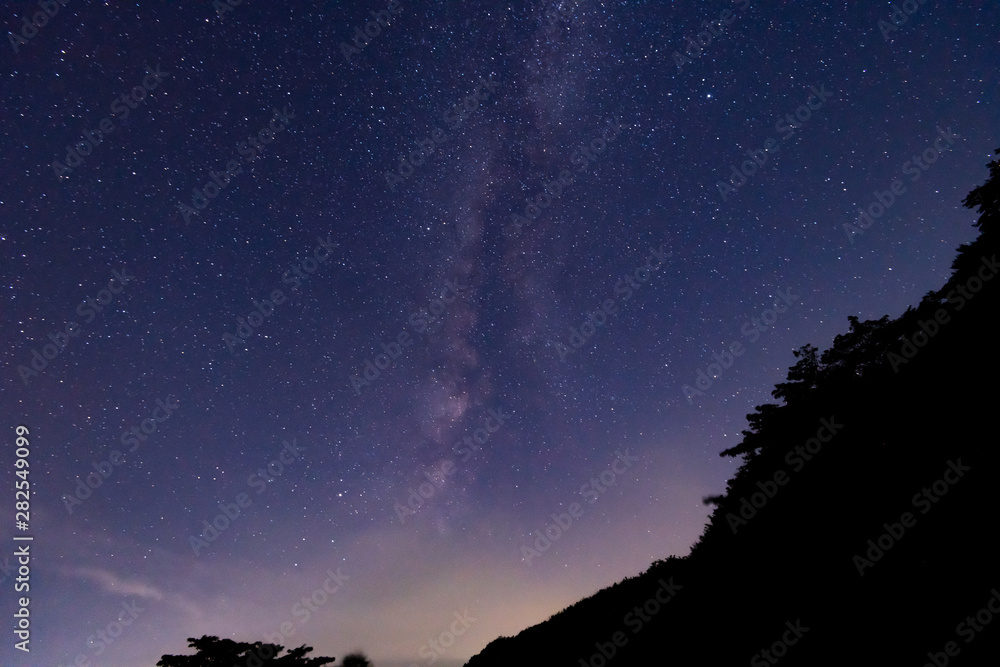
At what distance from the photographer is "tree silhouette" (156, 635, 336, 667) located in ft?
36.6

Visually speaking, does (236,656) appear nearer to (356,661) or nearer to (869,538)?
(869,538)

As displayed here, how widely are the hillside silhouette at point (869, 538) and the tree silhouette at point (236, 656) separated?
262 inches

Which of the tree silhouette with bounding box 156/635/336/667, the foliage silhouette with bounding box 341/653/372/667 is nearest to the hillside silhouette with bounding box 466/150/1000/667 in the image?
the tree silhouette with bounding box 156/635/336/667

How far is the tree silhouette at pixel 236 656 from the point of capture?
11156 millimetres

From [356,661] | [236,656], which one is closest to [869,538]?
[236,656]

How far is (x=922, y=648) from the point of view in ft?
17.0

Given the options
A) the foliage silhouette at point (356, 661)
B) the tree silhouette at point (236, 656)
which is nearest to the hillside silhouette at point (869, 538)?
the tree silhouette at point (236, 656)

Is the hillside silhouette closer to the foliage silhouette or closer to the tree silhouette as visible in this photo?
the tree silhouette

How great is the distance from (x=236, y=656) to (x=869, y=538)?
15.6m

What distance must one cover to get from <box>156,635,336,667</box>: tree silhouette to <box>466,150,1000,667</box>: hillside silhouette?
6.65 m

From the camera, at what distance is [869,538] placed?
7035mm

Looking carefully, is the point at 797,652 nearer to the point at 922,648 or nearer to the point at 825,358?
the point at 922,648

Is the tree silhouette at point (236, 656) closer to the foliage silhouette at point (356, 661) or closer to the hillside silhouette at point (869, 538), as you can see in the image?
the hillside silhouette at point (869, 538)

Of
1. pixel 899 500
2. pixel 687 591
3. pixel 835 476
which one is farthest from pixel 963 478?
pixel 687 591
